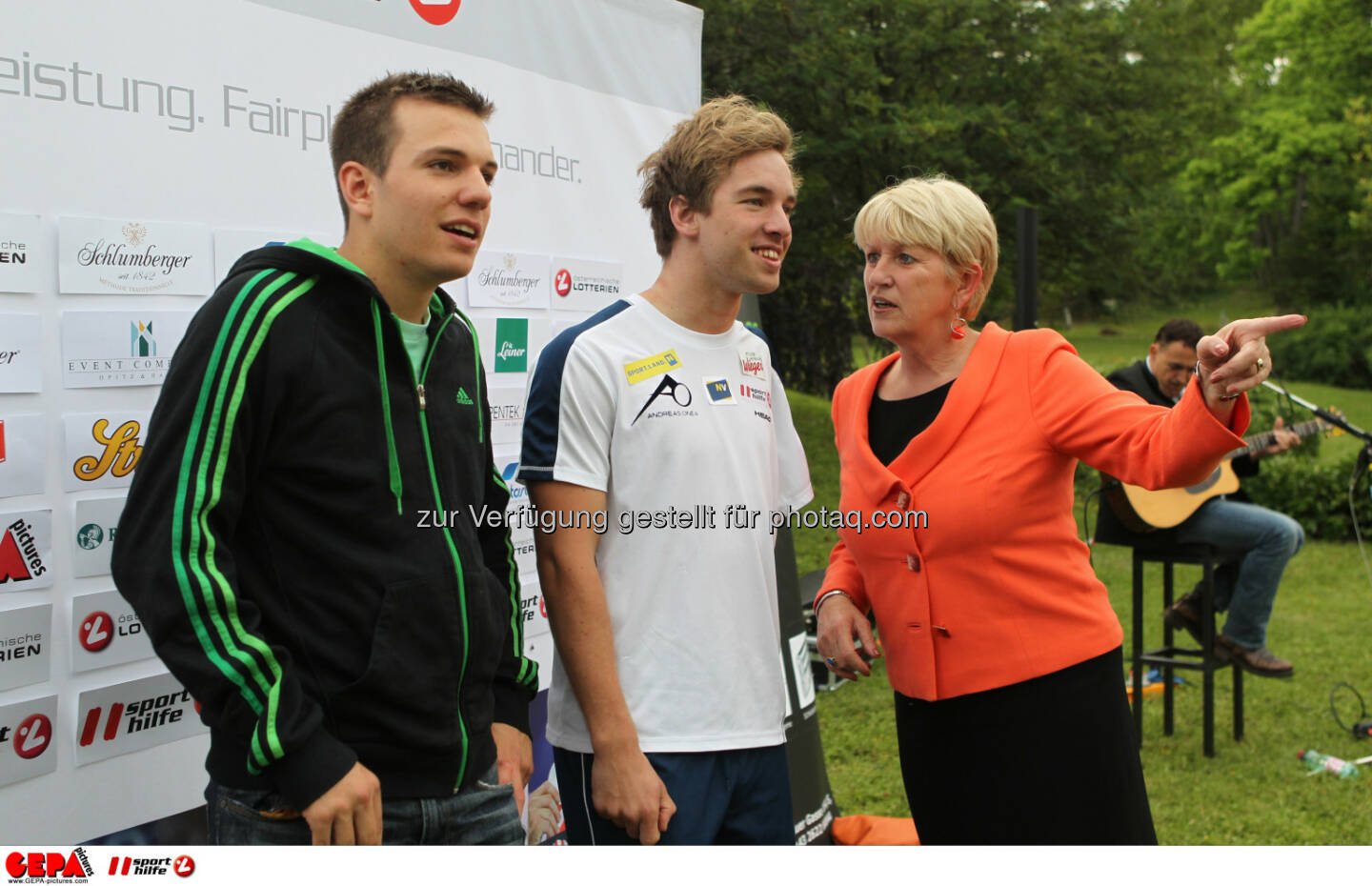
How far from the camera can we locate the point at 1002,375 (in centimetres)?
223

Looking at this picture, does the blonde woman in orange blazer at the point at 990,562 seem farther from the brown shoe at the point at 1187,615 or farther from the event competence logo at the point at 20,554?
the brown shoe at the point at 1187,615

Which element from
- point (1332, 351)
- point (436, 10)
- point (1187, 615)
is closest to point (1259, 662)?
point (1187, 615)

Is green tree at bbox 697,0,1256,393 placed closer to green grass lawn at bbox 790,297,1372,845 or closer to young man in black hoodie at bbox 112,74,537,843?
green grass lawn at bbox 790,297,1372,845

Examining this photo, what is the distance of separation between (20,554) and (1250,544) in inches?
221

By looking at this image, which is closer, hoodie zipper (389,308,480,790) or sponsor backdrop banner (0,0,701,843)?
hoodie zipper (389,308,480,790)

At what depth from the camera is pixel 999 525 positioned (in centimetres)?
215

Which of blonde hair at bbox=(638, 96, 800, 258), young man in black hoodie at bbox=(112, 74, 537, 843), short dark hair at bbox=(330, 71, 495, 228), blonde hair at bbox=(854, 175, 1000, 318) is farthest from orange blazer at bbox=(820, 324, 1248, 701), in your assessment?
short dark hair at bbox=(330, 71, 495, 228)

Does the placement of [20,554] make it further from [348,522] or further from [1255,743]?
[1255,743]

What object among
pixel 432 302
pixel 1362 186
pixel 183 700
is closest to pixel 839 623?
pixel 432 302

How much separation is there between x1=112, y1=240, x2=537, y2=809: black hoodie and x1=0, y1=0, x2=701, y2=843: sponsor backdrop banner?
64cm

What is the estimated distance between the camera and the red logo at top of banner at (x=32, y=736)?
209 centimetres

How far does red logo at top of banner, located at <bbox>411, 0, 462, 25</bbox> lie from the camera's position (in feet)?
9.45

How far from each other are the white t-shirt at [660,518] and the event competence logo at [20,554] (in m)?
0.97

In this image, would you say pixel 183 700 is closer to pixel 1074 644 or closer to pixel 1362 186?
pixel 1074 644
